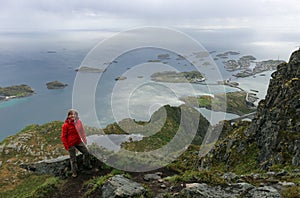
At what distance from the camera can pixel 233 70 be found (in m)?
196

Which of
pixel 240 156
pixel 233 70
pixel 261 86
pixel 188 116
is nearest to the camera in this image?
pixel 240 156

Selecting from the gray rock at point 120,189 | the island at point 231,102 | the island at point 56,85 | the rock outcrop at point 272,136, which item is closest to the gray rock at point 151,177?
the gray rock at point 120,189

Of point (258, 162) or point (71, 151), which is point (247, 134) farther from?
point (71, 151)

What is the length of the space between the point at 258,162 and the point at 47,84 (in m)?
142

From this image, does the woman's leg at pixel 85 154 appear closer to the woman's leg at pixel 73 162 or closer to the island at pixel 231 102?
the woman's leg at pixel 73 162

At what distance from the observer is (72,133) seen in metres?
8.98

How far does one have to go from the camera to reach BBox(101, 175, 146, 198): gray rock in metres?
6.85

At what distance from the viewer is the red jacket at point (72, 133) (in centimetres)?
880

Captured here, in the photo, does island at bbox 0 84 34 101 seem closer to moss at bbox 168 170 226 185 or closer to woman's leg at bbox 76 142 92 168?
woman's leg at bbox 76 142 92 168

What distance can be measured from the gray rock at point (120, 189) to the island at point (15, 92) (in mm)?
131467

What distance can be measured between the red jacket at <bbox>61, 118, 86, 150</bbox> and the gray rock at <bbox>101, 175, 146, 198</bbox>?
235 centimetres

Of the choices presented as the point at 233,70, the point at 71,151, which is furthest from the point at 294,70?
the point at 233,70

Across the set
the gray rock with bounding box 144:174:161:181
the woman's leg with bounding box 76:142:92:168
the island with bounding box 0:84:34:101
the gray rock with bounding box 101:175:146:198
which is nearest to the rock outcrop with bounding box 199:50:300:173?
the gray rock with bounding box 144:174:161:181

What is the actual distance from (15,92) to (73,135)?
136 metres
